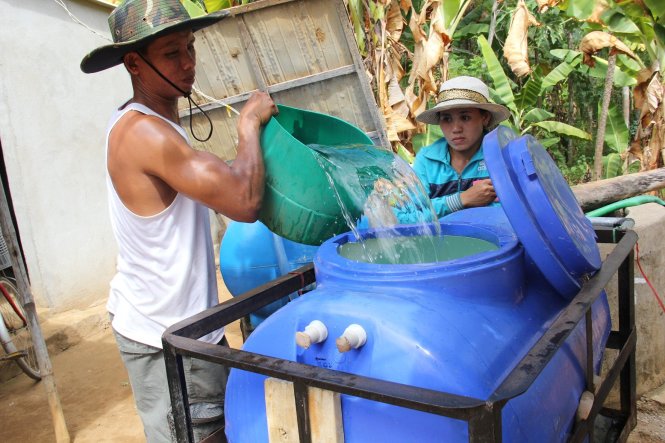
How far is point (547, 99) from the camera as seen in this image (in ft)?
36.3

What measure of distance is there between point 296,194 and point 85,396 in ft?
10.8

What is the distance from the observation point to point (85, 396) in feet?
13.3

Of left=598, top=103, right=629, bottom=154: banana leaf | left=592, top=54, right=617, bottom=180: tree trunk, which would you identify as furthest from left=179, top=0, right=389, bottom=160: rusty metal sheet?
left=598, top=103, right=629, bottom=154: banana leaf

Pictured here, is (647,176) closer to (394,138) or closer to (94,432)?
(394,138)

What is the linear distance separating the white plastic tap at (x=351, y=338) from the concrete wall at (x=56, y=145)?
4.48 metres

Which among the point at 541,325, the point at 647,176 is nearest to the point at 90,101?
the point at 647,176

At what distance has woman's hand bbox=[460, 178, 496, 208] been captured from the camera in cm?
226

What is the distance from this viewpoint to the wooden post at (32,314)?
3.09m

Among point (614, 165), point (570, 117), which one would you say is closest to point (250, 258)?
point (614, 165)

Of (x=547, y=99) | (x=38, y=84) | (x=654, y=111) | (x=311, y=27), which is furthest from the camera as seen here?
(x=547, y=99)

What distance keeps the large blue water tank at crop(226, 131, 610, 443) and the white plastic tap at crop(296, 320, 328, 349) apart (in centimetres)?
2

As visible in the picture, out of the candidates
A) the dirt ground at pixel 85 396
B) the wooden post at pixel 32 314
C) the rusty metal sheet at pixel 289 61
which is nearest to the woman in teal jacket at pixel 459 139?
the dirt ground at pixel 85 396

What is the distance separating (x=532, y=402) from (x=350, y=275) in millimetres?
487

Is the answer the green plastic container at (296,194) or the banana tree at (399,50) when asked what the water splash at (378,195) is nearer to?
the green plastic container at (296,194)
